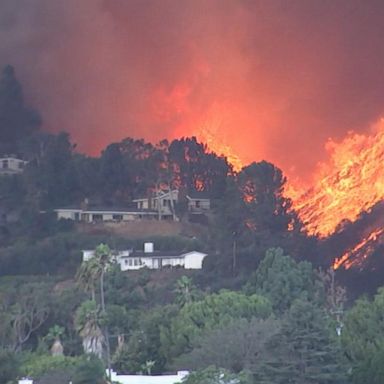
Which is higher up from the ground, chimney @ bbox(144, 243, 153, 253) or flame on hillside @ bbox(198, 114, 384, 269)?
flame on hillside @ bbox(198, 114, 384, 269)

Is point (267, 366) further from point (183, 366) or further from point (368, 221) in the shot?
point (368, 221)

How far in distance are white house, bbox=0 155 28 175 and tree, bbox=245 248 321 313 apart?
69.8 ft

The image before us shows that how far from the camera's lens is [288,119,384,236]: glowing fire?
65.0 metres

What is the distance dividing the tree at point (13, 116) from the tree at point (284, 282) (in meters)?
22.5

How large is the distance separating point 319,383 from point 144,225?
1073 inches

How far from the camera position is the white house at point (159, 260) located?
214 feet

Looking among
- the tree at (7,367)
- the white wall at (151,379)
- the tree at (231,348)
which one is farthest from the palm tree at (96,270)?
the tree at (7,367)

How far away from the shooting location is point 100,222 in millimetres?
71000

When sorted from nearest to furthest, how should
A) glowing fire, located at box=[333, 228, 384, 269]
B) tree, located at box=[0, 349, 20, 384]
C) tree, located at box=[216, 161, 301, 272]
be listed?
tree, located at box=[0, 349, 20, 384] < glowing fire, located at box=[333, 228, 384, 269] < tree, located at box=[216, 161, 301, 272]

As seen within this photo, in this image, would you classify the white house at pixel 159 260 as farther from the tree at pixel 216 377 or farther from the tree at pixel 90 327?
the tree at pixel 216 377

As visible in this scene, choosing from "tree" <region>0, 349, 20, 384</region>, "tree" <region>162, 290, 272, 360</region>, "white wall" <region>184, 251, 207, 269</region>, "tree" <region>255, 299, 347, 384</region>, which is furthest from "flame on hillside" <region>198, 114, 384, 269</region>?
"tree" <region>0, 349, 20, 384</region>

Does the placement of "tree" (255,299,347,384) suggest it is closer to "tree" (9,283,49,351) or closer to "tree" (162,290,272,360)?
"tree" (162,290,272,360)

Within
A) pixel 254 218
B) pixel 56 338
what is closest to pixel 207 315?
pixel 56 338

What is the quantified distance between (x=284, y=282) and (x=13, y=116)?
25150mm
